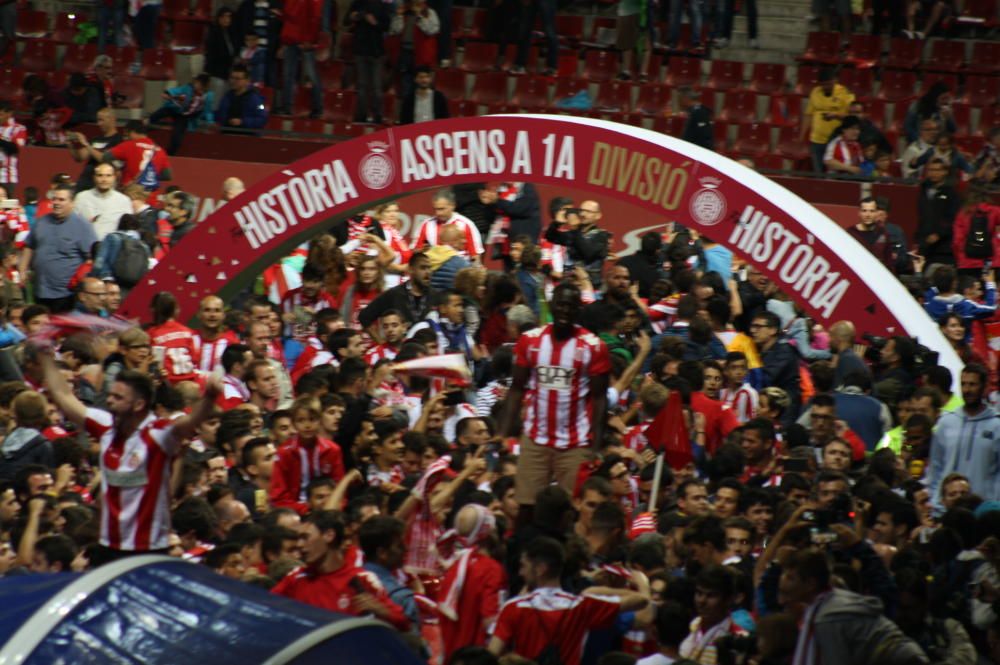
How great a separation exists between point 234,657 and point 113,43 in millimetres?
21253

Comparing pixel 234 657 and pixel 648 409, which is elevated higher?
pixel 234 657

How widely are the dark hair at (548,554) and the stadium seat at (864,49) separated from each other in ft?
56.6

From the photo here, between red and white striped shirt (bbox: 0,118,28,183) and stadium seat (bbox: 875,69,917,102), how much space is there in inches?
445

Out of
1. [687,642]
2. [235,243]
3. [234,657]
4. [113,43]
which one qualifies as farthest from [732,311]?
[113,43]

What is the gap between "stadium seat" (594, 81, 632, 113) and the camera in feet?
79.8

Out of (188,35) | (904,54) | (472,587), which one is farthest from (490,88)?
(472,587)

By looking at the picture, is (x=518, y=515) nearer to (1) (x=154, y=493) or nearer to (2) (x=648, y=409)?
(2) (x=648, y=409)

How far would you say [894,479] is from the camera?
11750 millimetres

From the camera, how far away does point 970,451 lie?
12.1 m

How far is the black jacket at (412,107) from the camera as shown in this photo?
74.1ft

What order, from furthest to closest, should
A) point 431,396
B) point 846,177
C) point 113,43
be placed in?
point 113,43
point 846,177
point 431,396

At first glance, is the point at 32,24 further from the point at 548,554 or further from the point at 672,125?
the point at 548,554

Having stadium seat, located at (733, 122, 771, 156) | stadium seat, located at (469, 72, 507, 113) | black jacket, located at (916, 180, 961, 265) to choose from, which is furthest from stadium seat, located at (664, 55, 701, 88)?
black jacket, located at (916, 180, 961, 265)

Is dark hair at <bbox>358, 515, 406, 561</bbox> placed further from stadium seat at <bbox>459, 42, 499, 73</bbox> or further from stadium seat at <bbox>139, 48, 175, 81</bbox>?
stadium seat at <bbox>139, 48, 175, 81</bbox>
